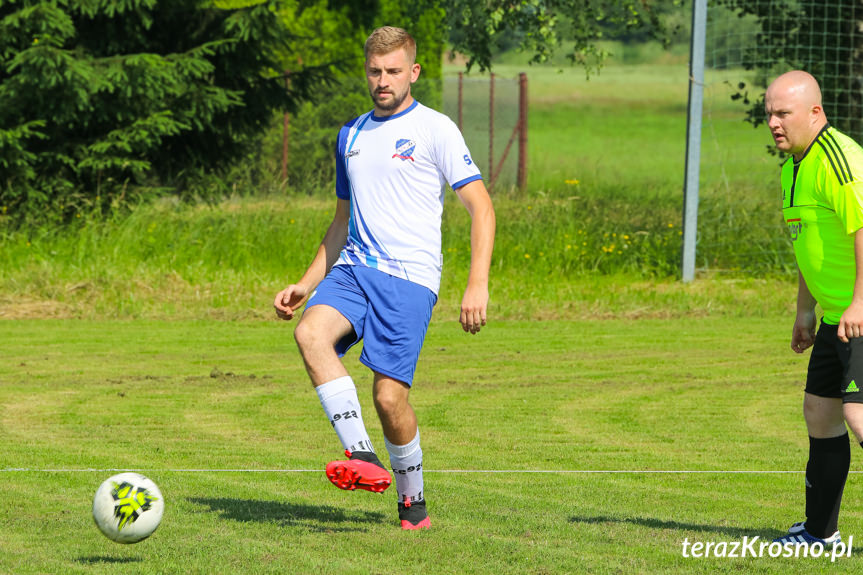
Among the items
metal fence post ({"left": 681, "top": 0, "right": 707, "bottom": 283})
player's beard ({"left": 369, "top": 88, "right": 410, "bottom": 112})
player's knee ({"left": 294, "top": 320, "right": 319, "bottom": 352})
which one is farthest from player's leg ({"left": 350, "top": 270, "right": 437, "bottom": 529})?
metal fence post ({"left": 681, "top": 0, "right": 707, "bottom": 283})

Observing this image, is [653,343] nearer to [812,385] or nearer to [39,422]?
[39,422]

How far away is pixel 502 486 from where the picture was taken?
6.21 metres

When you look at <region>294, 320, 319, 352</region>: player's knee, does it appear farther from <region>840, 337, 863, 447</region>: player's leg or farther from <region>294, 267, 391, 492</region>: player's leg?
<region>840, 337, 863, 447</region>: player's leg

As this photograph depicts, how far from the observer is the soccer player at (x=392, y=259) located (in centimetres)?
495

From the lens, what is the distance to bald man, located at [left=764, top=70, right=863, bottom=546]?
451cm

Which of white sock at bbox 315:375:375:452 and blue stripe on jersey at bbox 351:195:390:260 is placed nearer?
white sock at bbox 315:375:375:452

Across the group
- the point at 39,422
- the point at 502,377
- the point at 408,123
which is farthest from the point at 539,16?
the point at 408,123

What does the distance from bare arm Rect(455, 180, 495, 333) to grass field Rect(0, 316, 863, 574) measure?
37.5 inches

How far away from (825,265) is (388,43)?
79.7 inches

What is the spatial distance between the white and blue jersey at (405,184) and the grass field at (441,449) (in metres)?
1.20

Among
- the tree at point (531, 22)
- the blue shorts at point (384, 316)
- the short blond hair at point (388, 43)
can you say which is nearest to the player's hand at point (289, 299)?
the blue shorts at point (384, 316)

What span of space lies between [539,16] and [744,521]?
541 inches

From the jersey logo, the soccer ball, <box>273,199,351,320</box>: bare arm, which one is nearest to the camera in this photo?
the soccer ball

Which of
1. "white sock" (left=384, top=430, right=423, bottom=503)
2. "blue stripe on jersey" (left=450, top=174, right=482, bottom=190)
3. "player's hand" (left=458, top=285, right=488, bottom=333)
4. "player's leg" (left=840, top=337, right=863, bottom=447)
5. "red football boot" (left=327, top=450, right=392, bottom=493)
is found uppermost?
"blue stripe on jersey" (left=450, top=174, right=482, bottom=190)
